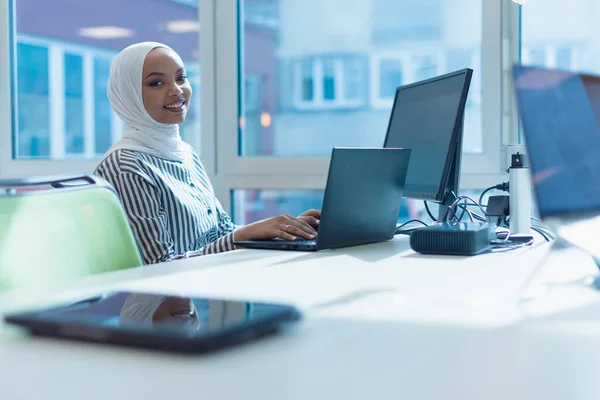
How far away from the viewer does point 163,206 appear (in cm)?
215

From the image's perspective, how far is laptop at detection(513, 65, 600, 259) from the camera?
1.11 metres

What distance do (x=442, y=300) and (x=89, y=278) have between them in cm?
57

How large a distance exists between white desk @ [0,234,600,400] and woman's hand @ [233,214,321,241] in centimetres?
57

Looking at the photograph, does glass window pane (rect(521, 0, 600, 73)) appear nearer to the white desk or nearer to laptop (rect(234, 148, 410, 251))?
laptop (rect(234, 148, 410, 251))

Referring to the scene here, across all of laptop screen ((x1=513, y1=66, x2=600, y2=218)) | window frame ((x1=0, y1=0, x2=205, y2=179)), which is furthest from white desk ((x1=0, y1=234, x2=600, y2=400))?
window frame ((x1=0, y1=0, x2=205, y2=179))

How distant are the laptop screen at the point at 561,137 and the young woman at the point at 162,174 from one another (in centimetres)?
71

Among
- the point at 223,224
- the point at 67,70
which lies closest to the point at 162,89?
the point at 223,224

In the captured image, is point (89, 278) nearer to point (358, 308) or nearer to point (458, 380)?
point (358, 308)

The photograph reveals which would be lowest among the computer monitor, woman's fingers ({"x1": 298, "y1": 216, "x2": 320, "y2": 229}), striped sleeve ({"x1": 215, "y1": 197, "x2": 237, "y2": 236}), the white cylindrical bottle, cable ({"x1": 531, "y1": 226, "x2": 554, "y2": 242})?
striped sleeve ({"x1": 215, "y1": 197, "x2": 237, "y2": 236})

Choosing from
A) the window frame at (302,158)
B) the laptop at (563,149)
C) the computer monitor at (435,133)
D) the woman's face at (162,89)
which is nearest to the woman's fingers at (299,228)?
the computer monitor at (435,133)

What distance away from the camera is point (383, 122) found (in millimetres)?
3113

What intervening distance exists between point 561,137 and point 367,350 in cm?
64

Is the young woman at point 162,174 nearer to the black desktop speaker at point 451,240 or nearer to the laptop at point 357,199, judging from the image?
the laptop at point 357,199

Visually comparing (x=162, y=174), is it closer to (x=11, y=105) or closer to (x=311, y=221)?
(x=311, y=221)
